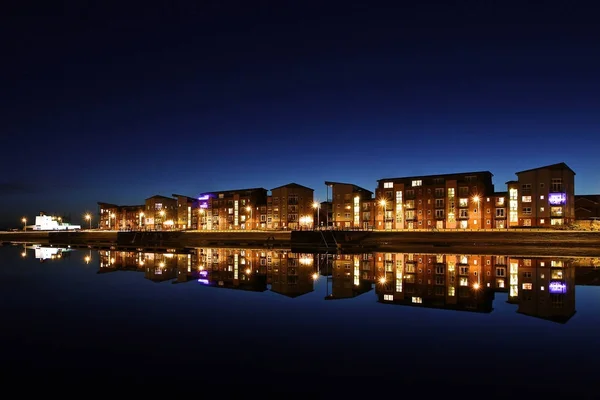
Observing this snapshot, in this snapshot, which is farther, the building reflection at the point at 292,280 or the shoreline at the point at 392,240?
the shoreline at the point at 392,240

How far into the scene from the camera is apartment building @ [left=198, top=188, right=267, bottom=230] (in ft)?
392

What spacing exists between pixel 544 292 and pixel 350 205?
80310mm

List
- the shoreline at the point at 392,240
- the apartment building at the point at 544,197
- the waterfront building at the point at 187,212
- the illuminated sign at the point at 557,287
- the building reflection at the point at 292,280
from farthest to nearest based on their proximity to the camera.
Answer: the waterfront building at the point at 187,212 → the apartment building at the point at 544,197 → the shoreline at the point at 392,240 → the building reflection at the point at 292,280 → the illuminated sign at the point at 557,287

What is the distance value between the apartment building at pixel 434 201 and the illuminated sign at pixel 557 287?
63.4m

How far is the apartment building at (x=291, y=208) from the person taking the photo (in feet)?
368

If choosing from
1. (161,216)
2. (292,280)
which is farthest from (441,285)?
(161,216)

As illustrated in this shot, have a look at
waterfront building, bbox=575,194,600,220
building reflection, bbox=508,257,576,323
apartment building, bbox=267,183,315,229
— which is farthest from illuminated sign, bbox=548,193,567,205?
apartment building, bbox=267,183,315,229

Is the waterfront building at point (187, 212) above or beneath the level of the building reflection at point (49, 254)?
above

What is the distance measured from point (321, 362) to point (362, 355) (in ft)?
4.53

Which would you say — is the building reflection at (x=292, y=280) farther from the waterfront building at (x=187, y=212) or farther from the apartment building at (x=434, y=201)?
the waterfront building at (x=187, y=212)

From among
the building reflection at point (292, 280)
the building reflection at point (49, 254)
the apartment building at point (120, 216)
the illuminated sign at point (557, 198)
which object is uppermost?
the illuminated sign at point (557, 198)

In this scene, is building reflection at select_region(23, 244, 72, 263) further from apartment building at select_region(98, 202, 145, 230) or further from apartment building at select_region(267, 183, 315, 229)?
apartment building at select_region(98, 202, 145, 230)

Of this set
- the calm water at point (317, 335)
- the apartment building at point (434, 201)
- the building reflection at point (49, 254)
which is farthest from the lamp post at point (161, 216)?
the calm water at point (317, 335)

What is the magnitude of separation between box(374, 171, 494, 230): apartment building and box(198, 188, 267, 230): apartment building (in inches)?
1508
